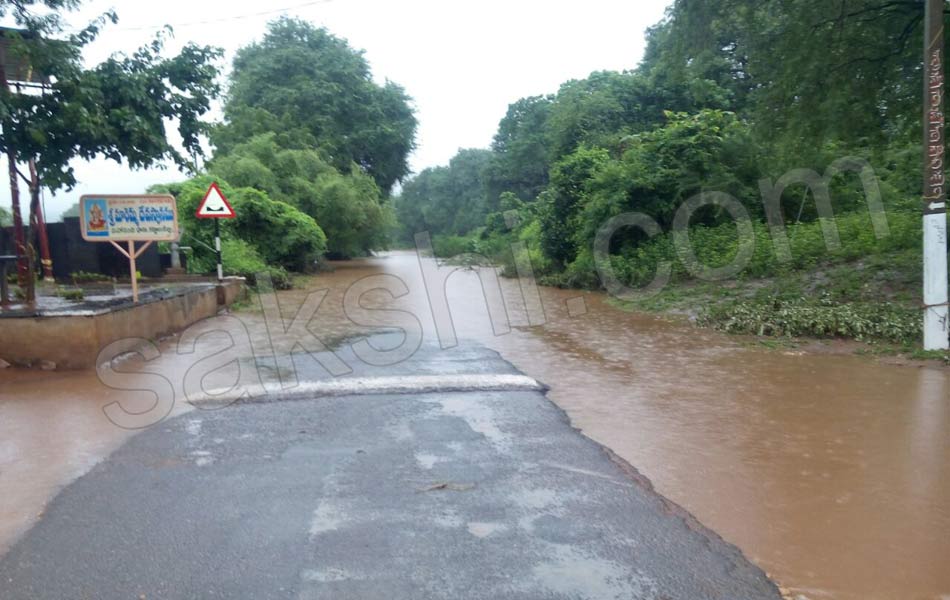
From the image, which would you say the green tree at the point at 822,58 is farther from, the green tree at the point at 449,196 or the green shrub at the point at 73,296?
the green tree at the point at 449,196

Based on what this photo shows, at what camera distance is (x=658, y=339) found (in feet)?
35.3

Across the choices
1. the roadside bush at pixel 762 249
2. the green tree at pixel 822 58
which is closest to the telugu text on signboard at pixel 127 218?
the green tree at pixel 822 58

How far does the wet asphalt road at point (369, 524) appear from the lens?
337cm

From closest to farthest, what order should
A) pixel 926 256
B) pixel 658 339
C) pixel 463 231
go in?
1. pixel 926 256
2. pixel 658 339
3. pixel 463 231

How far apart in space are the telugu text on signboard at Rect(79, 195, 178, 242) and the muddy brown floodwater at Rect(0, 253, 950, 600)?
2004mm

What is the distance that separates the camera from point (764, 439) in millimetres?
5691

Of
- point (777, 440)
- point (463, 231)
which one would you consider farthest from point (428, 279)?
point (463, 231)

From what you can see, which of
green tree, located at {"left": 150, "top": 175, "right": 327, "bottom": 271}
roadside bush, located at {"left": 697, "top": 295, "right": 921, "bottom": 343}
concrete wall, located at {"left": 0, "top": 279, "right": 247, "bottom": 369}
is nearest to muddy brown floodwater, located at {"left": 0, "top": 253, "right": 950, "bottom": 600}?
concrete wall, located at {"left": 0, "top": 279, "right": 247, "bottom": 369}

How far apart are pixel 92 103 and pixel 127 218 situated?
1583mm

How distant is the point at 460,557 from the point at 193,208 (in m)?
16.9

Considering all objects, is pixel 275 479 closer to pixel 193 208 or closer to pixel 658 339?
pixel 658 339

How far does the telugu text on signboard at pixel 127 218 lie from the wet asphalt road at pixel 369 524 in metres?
4.90

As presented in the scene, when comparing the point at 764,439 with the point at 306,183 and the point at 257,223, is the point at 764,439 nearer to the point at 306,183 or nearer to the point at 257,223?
the point at 257,223

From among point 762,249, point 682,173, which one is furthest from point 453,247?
point 762,249
